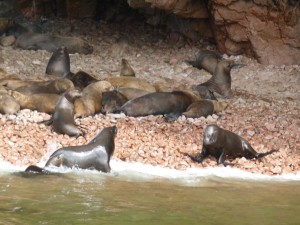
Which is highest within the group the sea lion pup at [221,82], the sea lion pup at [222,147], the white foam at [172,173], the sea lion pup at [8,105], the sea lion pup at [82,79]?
the sea lion pup at [221,82]

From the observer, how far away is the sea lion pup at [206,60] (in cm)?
1299

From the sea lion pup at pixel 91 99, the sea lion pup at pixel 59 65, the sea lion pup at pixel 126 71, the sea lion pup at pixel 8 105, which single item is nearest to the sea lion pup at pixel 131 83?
the sea lion pup at pixel 91 99

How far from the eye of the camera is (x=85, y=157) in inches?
275

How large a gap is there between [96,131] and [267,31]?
Answer: 6.01 meters

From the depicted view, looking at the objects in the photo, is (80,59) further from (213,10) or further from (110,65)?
(213,10)

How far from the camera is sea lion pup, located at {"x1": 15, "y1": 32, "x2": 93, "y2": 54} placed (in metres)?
13.9

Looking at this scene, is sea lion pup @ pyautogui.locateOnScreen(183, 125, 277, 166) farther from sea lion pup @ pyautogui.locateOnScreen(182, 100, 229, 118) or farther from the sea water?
sea lion pup @ pyautogui.locateOnScreen(182, 100, 229, 118)

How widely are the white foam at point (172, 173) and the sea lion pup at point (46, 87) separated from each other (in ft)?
8.56

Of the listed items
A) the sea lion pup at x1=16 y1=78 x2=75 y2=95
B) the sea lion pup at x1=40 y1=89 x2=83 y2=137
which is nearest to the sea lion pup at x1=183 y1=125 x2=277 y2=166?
the sea lion pup at x1=40 y1=89 x2=83 y2=137

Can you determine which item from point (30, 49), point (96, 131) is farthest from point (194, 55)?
point (96, 131)

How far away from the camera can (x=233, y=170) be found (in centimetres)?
727

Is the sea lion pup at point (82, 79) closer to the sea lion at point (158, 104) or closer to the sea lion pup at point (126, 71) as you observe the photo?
the sea lion pup at point (126, 71)

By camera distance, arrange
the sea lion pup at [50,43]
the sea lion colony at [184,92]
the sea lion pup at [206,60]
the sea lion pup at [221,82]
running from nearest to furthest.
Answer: the sea lion colony at [184,92] → the sea lion pup at [221,82] → the sea lion pup at [206,60] → the sea lion pup at [50,43]

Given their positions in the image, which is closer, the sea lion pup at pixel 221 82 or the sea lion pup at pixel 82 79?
the sea lion pup at pixel 82 79
